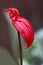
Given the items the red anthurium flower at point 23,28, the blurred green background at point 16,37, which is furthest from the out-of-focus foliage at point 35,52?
the red anthurium flower at point 23,28

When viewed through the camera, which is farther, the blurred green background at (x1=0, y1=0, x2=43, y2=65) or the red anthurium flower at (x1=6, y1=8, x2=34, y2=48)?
the blurred green background at (x1=0, y1=0, x2=43, y2=65)

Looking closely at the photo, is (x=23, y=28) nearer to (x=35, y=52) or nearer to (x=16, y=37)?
(x=16, y=37)

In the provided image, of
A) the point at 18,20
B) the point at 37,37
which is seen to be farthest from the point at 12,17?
the point at 37,37

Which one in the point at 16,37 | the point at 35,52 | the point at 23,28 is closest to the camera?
the point at 23,28

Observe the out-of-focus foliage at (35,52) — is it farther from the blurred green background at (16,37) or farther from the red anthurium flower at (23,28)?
the red anthurium flower at (23,28)

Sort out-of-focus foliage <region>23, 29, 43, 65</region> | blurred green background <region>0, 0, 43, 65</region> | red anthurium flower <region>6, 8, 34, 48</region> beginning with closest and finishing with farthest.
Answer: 1. red anthurium flower <region>6, 8, 34, 48</region>
2. blurred green background <region>0, 0, 43, 65</region>
3. out-of-focus foliage <region>23, 29, 43, 65</region>

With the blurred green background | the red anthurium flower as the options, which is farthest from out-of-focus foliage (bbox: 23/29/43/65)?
the red anthurium flower

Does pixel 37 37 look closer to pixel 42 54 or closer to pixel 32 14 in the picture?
pixel 42 54

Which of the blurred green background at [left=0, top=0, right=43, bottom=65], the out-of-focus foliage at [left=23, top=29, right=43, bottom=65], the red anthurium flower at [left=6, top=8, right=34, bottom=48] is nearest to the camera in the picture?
the red anthurium flower at [left=6, top=8, right=34, bottom=48]

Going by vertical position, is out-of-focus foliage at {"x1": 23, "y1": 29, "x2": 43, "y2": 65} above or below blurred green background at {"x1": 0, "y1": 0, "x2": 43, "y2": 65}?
below

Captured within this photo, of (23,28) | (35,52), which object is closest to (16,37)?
(35,52)

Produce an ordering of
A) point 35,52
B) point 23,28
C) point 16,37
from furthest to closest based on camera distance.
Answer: point 35,52 → point 16,37 → point 23,28

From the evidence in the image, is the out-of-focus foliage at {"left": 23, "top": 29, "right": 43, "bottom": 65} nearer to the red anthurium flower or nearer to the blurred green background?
the blurred green background
